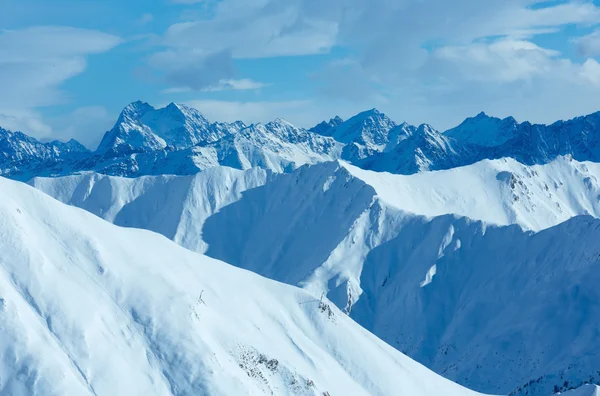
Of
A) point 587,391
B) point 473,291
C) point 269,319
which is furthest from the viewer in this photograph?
point 473,291

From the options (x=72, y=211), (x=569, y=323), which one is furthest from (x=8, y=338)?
(x=569, y=323)

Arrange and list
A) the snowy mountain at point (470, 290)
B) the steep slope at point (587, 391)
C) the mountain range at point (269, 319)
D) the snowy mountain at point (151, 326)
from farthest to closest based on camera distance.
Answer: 1. the snowy mountain at point (470, 290)
2. the steep slope at point (587, 391)
3. the mountain range at point (269, 319)
4. the snowy mountain at point (151, 326)

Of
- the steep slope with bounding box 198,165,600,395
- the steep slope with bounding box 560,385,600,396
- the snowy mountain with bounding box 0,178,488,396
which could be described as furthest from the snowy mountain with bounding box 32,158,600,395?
the steep slope with bounding box 560,385,600,396

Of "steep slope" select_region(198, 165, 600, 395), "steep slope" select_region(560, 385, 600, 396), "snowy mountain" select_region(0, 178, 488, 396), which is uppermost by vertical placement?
"snowy mountain" select_region(0, 178, 488, 396)

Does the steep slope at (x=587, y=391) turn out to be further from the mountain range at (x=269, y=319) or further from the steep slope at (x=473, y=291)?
the steep slope at (x=473, y=291)

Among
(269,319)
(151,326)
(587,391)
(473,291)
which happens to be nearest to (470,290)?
(473,291)

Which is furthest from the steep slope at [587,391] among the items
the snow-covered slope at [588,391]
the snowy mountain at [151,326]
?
the snowy mountain at [151,326]

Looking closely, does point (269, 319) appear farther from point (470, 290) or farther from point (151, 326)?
point (470, 290)

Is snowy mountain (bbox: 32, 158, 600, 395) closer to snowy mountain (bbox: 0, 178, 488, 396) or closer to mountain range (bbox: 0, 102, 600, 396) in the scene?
mountain range (bbox: 0, 102, 600, 396)
